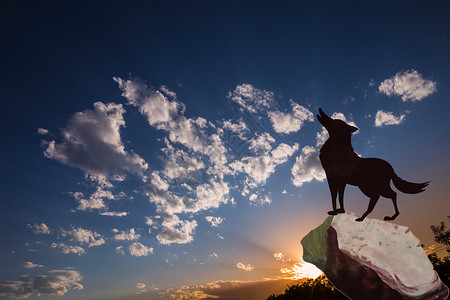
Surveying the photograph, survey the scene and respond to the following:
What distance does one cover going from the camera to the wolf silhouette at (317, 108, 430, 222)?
592 cm

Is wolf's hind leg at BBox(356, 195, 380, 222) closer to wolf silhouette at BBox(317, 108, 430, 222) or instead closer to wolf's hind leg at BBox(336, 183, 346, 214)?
A: wolf silhouette at BBox(317, 108, 430, 222)

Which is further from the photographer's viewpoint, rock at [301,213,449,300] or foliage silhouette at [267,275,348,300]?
foliage silhouette at [267,275,348,300]

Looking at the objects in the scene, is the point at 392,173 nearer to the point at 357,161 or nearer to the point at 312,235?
the point at 357,161

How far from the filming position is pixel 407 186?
5820mm

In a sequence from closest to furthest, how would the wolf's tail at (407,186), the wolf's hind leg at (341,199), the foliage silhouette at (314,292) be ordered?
the wolf's tail at (407,186)
the wolf's hind leg at (341,199)
the foliage silhouette at (314,292)

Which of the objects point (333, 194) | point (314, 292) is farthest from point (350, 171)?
point (314, 292)

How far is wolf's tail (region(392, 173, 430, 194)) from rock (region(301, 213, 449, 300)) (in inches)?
42.0

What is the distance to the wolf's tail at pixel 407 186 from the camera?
5.70 metres

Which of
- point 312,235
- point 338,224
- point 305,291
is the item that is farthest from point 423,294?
point 305,291

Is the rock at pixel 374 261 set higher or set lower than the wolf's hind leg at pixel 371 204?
lower

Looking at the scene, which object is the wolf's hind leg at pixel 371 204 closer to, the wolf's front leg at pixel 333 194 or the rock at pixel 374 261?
Answer: the rock at pixel 374 261

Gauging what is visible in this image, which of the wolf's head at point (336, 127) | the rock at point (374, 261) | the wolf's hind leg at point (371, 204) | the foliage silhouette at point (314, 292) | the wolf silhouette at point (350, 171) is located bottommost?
the foliage silhouette at point (314, 292)

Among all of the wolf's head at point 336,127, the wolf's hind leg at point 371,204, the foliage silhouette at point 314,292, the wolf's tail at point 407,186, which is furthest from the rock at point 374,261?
the foliage silhouette at point 314,292

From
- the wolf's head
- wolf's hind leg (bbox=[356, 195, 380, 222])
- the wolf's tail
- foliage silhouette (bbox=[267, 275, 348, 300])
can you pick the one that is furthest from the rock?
foliage silhouette (bbox=[267, 275, 348, 300])
